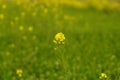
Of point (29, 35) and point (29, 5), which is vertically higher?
point (29, 5)

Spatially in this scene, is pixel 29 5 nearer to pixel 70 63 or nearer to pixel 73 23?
pixel 73 23

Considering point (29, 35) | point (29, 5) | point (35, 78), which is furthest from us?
point (29, 5)

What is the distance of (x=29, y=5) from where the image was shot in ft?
21.5

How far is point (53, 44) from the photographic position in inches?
219

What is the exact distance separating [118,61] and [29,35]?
168 centimetres

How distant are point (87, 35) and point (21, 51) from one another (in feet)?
4.41

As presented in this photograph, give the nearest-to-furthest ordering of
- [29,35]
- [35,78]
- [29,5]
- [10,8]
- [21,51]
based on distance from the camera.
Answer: [35,78]
[21,51]
[29,35]
[29,5]
[10,8]

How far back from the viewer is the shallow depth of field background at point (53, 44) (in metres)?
4.52

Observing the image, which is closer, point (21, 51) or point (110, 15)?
point (21, 51)

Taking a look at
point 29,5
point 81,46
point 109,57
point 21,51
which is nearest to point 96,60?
point 109,57

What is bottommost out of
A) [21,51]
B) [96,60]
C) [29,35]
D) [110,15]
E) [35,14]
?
[96,60]

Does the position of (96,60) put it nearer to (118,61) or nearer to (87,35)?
(118,61)

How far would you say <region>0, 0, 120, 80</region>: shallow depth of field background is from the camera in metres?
4.52

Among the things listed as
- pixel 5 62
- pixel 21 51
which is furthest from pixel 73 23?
pixel 5 62
